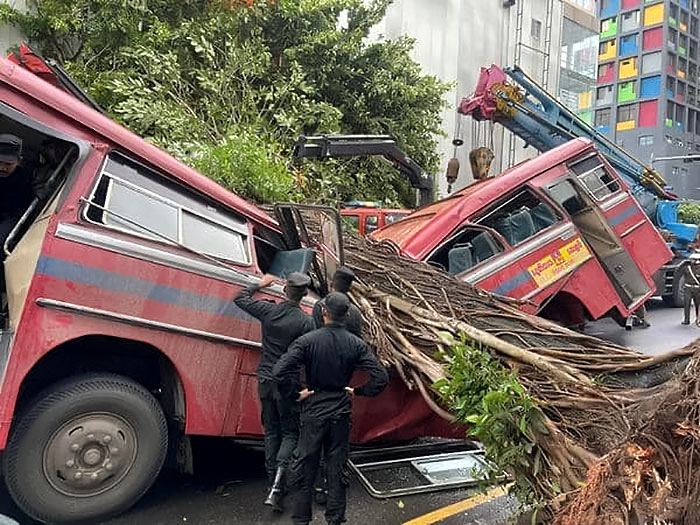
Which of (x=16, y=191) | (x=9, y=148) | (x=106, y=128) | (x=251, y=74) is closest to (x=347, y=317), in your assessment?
(x=106, y=128)

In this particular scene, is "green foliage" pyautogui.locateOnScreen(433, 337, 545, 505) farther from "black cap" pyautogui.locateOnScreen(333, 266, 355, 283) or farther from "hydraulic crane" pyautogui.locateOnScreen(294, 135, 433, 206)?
"hydraulic crane" pyautogui.locateOnScreen(294, 135, 433, 206)

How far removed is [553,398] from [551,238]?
13.0 ft

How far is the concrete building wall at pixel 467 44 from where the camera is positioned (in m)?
19.3

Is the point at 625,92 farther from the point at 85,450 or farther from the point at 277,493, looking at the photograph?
the point at 85,450

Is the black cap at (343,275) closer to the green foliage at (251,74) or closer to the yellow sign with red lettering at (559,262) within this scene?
the yellow sign with red lettering at (559,262)

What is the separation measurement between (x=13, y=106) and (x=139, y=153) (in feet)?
2.37

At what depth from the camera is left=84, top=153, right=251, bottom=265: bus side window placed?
11.7 ft

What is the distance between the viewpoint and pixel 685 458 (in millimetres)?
2238

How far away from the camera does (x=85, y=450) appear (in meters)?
3.40

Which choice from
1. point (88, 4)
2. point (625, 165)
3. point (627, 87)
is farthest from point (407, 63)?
point (627, 87)

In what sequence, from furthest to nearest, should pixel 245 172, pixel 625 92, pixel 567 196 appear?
pixel 625 92 < pixel 567 196 < pixel 245 172

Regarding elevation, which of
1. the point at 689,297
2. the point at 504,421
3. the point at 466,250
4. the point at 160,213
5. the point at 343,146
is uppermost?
the point at 343,146

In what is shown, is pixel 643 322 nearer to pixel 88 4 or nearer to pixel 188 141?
pixel 188 141

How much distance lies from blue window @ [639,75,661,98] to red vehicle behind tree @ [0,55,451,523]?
193 ft
